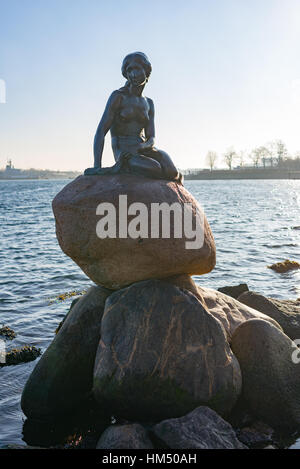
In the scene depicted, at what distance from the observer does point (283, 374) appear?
5102mm

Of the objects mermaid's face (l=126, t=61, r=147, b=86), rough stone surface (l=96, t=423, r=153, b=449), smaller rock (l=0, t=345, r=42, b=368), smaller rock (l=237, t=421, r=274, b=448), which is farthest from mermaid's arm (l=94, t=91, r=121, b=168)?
smaller rock (l=237, t=421, r=274, b=448)

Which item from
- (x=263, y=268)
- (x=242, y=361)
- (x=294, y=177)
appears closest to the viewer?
(x=242, y=361)

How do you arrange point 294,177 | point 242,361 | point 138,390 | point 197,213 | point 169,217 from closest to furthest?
1. point 138,390
2. point 242,361
3. point 169,217
4. point 197,213
5. point 294,177

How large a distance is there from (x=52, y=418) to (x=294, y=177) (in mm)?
102637

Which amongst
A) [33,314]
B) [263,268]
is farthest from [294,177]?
[33,314]

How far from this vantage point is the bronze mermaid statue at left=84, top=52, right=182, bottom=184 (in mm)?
6027

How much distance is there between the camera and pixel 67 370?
554cm

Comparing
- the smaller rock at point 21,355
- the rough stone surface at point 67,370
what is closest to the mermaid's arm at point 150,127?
the rough stone surface at point 67,370

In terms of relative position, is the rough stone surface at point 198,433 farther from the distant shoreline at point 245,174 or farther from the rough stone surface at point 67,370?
the distant shoreline at point 245,174

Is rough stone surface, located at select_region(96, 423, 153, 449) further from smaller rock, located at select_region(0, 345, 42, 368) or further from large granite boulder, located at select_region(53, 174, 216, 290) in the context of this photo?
smaller rock, located at select_region(0, 345, 42, 368)

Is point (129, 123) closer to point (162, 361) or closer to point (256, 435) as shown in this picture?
point (162, 361)

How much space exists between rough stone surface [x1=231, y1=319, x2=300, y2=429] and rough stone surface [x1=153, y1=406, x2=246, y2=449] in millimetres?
819

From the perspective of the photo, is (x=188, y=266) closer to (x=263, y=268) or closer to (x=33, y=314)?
(x=33, y=314)

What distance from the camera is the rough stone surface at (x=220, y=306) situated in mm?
5832
